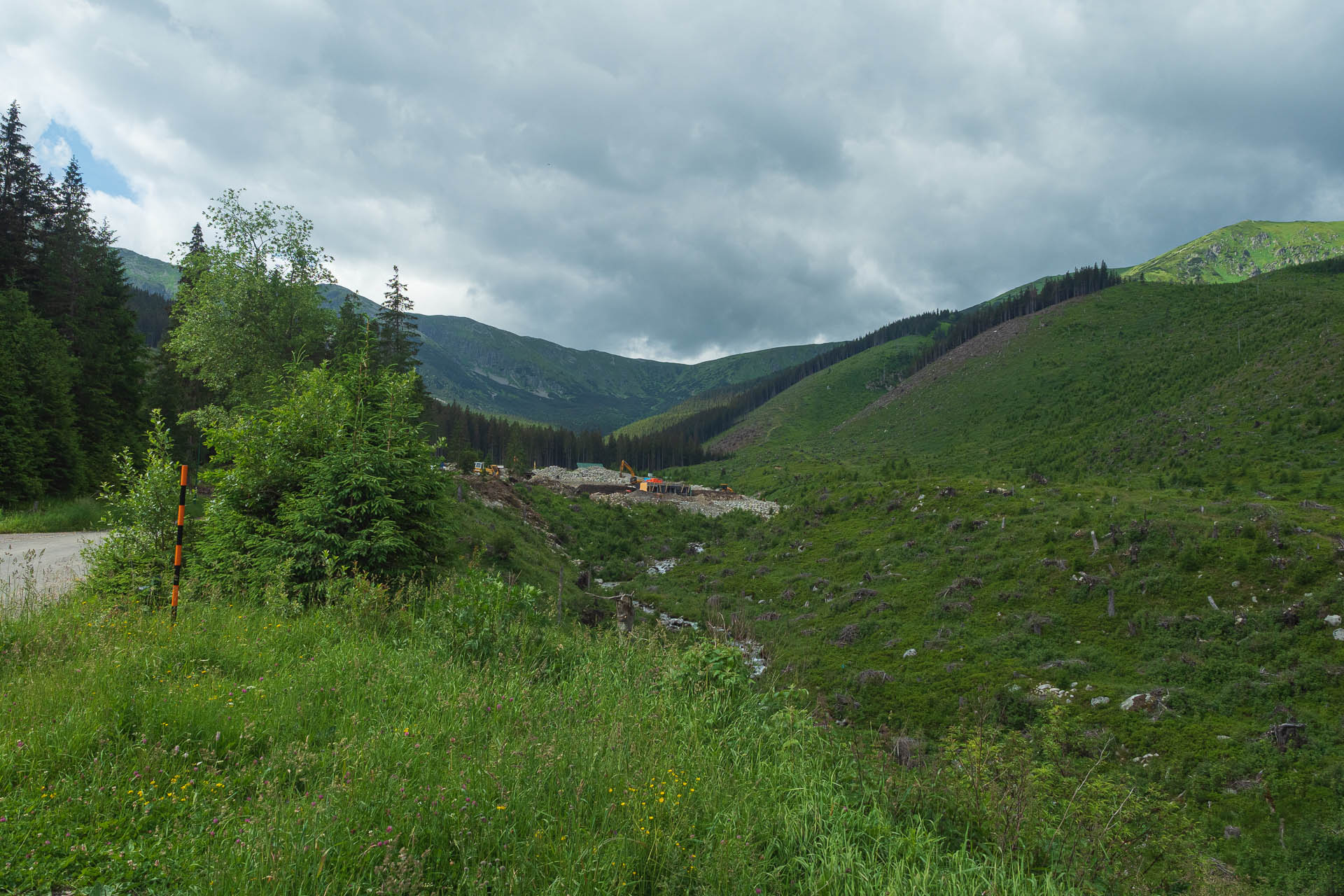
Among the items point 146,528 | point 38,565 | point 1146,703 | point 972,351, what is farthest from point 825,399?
point 146,528

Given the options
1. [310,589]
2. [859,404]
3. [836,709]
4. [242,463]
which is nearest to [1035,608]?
[836,709]

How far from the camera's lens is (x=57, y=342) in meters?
27.7

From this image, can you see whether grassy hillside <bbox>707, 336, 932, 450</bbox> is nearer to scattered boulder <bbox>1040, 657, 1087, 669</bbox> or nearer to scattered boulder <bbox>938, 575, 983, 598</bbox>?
scattered boulder <bbox>938, 575, 983, 598</bbox>

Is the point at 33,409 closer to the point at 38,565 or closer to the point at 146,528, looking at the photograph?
the point at 38,565

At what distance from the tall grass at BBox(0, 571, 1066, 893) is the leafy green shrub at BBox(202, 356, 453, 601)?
3.46 m

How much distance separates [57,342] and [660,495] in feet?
160

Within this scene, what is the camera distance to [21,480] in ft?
73.2

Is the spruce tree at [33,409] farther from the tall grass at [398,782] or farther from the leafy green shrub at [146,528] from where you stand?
the tall grass at [398,782]

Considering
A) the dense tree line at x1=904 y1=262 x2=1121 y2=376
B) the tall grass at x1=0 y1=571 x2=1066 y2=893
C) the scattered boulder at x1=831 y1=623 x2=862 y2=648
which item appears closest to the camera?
the tall grass at x1=0 y1=571 x2=1066 y2=893

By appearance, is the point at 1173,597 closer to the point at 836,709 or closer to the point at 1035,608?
the point at 1035,608

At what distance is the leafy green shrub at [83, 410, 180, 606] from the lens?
9445 millimetres

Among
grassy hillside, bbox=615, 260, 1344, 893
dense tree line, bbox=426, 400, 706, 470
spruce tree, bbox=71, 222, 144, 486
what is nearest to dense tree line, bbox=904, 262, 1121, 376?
dense tree line, bbox=426, 400, 706, 470

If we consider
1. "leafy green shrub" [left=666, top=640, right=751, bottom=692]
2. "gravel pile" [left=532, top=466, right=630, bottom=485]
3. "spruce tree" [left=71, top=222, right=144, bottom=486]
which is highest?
"spruce tree" [left=71, top=222, right=144, bottom=486]

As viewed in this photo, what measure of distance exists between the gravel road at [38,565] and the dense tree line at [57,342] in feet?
29.8
